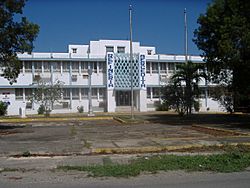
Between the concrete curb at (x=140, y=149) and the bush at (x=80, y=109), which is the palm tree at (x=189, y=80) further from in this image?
the concrete curb at (x=140, y=149)

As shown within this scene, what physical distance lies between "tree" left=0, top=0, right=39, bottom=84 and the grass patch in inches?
567

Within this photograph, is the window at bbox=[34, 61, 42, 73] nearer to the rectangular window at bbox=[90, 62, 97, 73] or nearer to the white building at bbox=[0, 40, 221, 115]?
the white building at bbox=[0, 40, 221, 115]

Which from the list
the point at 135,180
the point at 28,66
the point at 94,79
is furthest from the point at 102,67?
the point at 135,180

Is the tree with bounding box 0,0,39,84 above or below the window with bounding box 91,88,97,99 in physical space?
above

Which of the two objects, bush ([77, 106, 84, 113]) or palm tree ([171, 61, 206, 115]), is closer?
palm tree ([171, 61, 206, 115])

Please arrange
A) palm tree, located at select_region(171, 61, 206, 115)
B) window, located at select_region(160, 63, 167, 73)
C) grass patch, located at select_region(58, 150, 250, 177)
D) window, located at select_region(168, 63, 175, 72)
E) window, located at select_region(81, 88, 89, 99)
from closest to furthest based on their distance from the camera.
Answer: grass patch, located at select_region(58, 150, 250, 177), palm tree, located at select_region(171, 61, 206, 115), window, located at select_region(81, 88, 89, 99), window, located at select_region(160, 63, 167, 73), window, located at select_region(168, 63, 175, 72)

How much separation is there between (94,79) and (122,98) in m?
4.39

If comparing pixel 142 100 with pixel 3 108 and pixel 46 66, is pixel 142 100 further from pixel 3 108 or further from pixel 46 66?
pixel 3 108

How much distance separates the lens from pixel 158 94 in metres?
52.0

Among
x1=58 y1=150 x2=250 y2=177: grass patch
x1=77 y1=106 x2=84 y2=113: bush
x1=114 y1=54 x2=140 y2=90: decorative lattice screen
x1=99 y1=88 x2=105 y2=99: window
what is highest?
x1=114 y1=54 x2=140 y2=90: decorative lattice screen

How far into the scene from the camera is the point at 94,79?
49656mm

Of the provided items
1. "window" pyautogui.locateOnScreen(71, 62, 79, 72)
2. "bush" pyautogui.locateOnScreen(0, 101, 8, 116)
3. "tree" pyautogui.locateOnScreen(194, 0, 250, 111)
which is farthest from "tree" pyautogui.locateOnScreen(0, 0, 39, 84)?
"window" pyautogui.locateOnScreen(71, 62, 79, 72)

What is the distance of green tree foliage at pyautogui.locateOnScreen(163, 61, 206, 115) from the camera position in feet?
113

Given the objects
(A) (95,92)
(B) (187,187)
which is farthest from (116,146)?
(A) (95,92)
